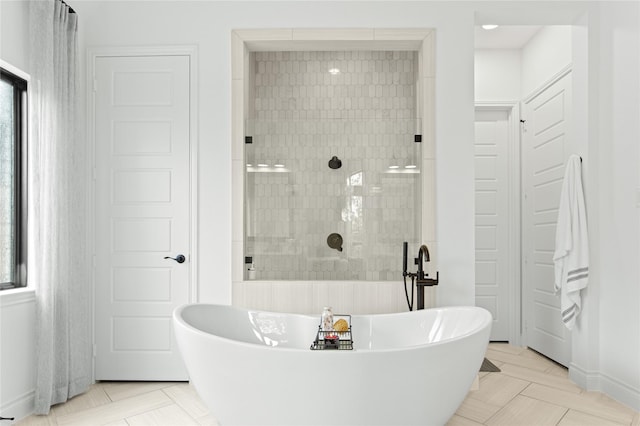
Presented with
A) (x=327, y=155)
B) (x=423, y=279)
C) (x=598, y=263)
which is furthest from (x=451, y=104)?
(x=598, y=263)

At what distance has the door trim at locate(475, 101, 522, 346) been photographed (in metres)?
4.29

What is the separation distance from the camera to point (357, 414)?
2.02 metres

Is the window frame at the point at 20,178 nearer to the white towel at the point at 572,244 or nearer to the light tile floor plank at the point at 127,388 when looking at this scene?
the light tile floor plank at the point at 127,388

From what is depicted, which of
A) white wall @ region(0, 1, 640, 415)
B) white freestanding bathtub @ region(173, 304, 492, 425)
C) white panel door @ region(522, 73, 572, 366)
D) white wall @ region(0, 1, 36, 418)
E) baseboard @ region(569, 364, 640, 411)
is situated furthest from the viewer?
white panel door @ region(522, 73, 572, 366)

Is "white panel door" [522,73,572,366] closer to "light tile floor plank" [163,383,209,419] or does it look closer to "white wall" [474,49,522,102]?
"white wall" [474,49,522,102]

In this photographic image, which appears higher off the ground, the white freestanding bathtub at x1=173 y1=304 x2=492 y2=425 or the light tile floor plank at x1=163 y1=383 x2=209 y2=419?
the white freestanding bathtub at x1=173 y1=304 x2=492 y2=425

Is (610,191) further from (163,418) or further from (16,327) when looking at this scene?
(16,327)

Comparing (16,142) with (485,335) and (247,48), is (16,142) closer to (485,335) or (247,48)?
(247,48)

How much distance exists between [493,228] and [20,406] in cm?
391

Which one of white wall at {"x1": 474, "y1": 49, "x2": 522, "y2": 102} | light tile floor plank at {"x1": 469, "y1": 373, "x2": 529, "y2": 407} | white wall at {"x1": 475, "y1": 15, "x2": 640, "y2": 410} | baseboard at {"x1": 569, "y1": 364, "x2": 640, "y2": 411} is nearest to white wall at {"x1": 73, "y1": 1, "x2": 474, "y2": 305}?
light tile floor plank at {"x1": 469, "y1": 373, "x2": 529, "y2": 407}

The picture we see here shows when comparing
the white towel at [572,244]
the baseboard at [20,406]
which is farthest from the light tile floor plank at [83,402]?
the white towel at [572,244]

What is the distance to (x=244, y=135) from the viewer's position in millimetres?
3248

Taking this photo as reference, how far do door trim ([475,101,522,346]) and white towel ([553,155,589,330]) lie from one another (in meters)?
1.00

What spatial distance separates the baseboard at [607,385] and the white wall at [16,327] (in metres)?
3.53
